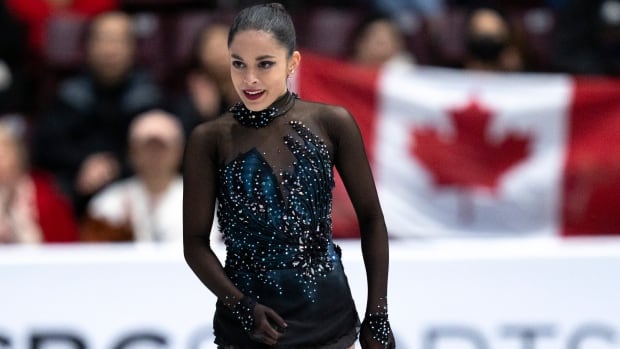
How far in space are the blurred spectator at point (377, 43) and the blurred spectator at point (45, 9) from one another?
164 cm

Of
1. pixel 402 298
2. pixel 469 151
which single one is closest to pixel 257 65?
pixel 402 298

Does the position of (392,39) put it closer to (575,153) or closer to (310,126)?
(575,153)

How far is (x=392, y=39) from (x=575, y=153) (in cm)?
116

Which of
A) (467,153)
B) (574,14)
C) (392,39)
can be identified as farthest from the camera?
(574,14)

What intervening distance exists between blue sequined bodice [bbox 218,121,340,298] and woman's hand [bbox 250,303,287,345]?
0.25 ft

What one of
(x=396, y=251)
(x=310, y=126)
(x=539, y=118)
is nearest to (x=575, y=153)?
(x=539, y=118)

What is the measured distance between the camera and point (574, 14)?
6918mm

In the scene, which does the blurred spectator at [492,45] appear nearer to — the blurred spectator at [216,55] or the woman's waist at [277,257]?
A: the blurred spectator at [216,55]

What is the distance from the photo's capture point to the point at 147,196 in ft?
17.1

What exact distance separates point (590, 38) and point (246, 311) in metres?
4.91

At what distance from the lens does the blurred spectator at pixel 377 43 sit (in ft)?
20.5

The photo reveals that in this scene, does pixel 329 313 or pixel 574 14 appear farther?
pixel 574 14

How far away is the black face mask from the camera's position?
244 inches

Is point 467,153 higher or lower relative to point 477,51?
lower
